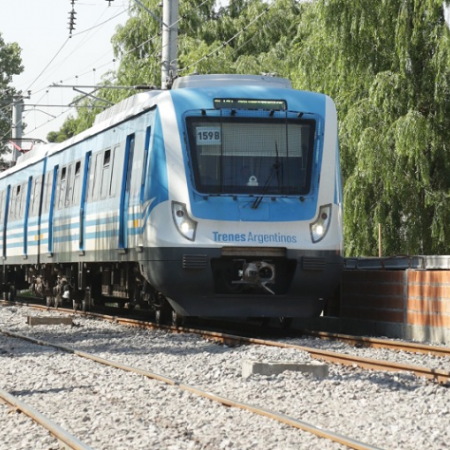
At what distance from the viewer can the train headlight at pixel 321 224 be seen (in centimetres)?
1400

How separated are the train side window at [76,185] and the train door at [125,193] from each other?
9.57 feet

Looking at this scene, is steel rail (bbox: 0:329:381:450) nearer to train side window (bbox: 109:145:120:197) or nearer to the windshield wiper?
the windshield wiper

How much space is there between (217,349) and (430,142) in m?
10.2

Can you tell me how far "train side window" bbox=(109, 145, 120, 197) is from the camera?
1602 cm

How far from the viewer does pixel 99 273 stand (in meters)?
19.5

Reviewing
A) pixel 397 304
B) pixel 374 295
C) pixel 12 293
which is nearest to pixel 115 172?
pixel 374 295

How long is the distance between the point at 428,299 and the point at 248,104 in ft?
11.0

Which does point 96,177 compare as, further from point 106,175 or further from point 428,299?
point 428,299

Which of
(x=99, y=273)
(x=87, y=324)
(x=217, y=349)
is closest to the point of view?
(x=217, y=349)

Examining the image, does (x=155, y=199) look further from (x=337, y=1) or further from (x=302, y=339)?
(x=337, y=1)

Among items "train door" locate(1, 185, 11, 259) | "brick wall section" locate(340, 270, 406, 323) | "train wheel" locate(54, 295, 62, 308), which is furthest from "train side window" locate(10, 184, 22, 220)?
"brick wall section" locate(340, 270, 406, 323)

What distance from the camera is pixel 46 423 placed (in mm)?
7297

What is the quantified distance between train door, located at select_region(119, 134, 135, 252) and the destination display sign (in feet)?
5.86

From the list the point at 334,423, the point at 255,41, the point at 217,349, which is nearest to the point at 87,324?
the point at 217,349
